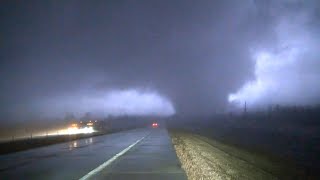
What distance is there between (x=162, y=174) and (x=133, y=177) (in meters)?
1.62

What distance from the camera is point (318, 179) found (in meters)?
25.8

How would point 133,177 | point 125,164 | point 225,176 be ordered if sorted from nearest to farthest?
point 133,177, point 225,176, point 125,164

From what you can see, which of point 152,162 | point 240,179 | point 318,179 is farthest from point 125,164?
point 318,179

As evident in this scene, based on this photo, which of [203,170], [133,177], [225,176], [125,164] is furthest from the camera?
[125,164]

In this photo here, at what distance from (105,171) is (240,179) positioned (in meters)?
6.18

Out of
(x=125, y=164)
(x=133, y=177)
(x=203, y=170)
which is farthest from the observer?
(x=125, y=164)

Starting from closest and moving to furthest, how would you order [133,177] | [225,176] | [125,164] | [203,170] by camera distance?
[133,177] → [225,176] → [203,170] → [125,164]

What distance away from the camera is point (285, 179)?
23266 mm

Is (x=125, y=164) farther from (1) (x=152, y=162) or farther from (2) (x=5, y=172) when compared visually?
(2) (x=5, y=172)

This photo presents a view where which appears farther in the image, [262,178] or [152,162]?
[152,162]

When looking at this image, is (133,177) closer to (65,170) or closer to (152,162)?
(65,170)

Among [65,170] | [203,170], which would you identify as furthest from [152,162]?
[65,170]

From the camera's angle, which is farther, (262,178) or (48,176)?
(262,178)

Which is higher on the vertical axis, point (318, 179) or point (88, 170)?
point (88, 170)
